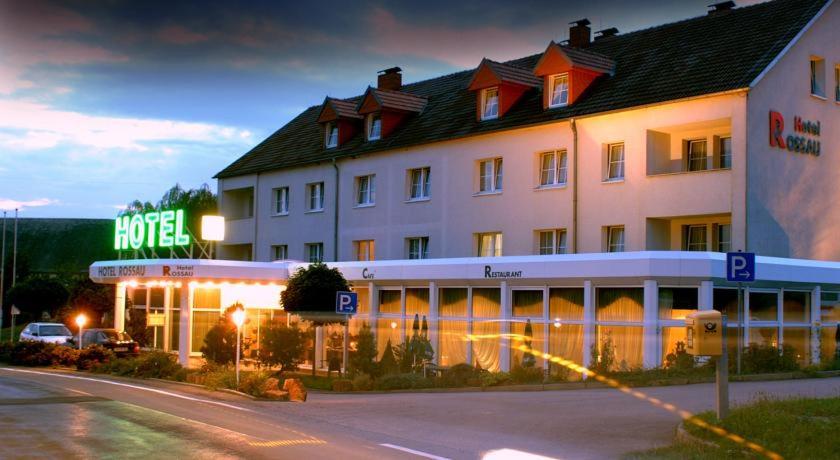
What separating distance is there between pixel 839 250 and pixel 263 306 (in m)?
21.2

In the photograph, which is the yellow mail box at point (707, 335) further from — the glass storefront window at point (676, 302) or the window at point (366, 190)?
the window at point (366, 190)

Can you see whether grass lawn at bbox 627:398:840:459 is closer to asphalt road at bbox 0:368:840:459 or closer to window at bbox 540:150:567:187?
asphalt road at bbox 0:368:840:459

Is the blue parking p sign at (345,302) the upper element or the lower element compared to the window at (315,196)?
lower

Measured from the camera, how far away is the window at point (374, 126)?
1660 inches

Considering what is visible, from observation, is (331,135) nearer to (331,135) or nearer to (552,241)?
(331,135)

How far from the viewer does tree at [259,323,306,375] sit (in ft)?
101

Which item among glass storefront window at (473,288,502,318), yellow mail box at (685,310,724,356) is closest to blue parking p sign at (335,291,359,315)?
glass storefront window at (473,288,502,318)

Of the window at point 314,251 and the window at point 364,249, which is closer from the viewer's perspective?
the window at point 364,249

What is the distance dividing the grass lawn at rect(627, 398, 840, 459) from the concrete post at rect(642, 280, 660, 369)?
11334 millimetres

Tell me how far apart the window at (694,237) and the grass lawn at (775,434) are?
665 inches

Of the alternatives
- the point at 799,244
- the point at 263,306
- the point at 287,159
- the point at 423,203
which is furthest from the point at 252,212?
the point at 799,244

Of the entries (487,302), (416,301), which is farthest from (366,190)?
Result: (487,302)

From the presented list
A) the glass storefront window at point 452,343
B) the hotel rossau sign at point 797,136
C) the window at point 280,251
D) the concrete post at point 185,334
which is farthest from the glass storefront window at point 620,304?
the window at point 280,251

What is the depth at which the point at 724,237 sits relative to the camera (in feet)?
100
